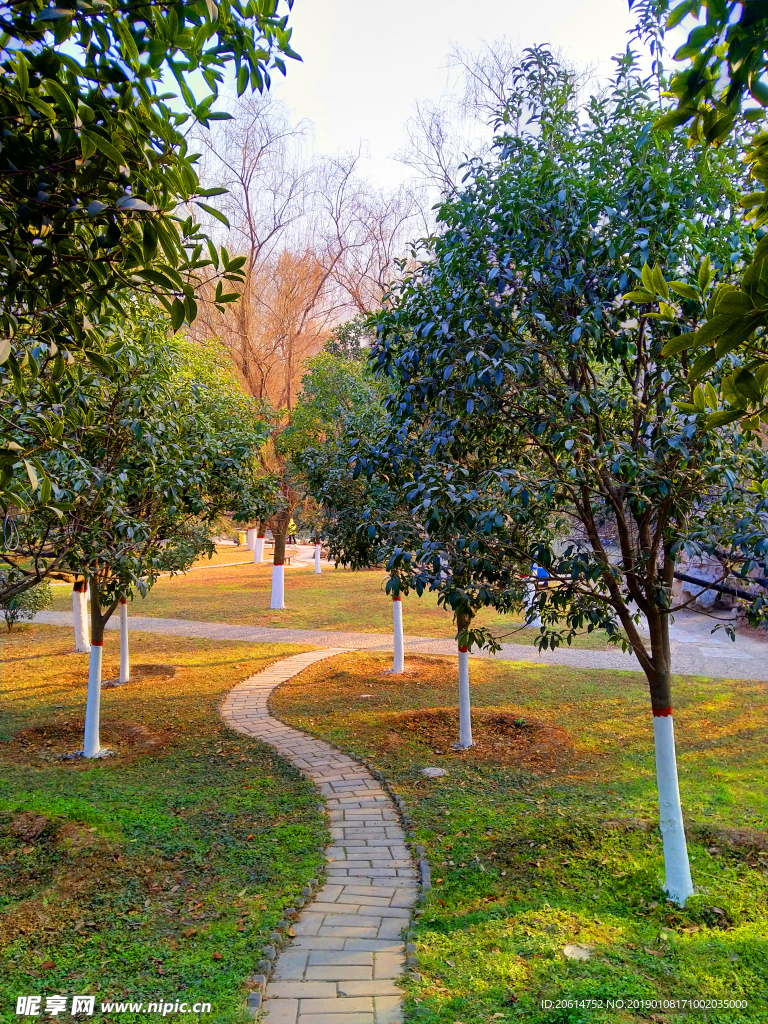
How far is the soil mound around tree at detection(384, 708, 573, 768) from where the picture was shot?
25.6ft

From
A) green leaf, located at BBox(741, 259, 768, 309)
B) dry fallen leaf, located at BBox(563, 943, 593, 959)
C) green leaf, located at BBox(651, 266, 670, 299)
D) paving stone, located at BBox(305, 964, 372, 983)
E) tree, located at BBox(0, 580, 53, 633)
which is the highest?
green leaf, located at BBox(651, 266, 670, 299)

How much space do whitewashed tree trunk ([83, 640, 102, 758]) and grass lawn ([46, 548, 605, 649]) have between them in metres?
7.78

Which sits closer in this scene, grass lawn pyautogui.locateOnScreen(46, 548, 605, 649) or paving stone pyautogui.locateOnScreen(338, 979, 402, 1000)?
paving stone pyautogui.locateOnScreen(338, 979, 402, 1000)

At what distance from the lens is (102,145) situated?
→ 218 centimetres

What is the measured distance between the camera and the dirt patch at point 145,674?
11.6m

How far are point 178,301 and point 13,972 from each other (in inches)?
137

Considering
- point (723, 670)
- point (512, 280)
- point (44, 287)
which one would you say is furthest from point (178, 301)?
point (723, 670)

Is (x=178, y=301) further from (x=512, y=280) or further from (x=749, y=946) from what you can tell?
(x=749, y=946)

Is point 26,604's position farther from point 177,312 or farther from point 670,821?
point 177,312

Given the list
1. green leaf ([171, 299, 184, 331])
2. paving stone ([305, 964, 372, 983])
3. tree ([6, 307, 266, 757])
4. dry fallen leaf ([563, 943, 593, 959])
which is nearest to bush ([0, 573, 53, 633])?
tree ([6, 307, 266, 757])

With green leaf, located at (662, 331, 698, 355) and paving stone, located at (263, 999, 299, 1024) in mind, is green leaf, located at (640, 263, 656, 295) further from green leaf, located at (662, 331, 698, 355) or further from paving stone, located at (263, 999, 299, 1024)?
paving stone, located at (263, 999, 299, 1024)

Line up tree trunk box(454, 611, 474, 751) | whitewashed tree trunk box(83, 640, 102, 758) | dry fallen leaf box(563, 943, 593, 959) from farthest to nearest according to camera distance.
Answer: tree trunk box(454, 611, 474, 751), whitewashed tree trunk box(83, 640, 102, 758), dry fallen leaf box(563, 943, 593, 959)

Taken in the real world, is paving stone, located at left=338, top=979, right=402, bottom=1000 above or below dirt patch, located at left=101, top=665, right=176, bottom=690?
below

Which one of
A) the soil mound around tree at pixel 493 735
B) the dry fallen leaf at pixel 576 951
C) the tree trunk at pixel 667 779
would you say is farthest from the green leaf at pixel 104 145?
the soil mound around tree at pixel 493 735
